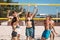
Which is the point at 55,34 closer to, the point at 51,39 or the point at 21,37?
the point at 51,39

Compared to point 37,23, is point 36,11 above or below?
above

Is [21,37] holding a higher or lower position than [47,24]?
lower

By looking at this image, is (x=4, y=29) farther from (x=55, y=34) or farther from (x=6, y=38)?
(x=55, y=34)

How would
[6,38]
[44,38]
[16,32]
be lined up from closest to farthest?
[44,38] → [16,32] → [6,38]

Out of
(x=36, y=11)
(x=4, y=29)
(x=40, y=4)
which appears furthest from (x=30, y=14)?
(x=4, y=29)

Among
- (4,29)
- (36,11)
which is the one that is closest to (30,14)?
(36,11)

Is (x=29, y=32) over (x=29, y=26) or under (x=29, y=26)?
under

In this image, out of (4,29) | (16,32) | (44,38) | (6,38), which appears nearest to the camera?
(44,38)

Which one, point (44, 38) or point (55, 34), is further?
point (55, 34)

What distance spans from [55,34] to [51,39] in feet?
1.39

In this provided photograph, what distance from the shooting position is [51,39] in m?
8.75

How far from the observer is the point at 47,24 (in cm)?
806

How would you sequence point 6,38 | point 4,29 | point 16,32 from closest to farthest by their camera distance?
point 16,32
point 6,38
point 4,29

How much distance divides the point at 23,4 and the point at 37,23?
51.5 inches
